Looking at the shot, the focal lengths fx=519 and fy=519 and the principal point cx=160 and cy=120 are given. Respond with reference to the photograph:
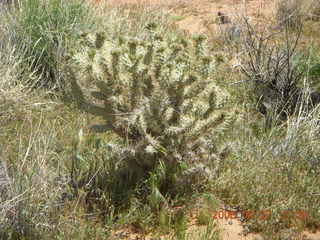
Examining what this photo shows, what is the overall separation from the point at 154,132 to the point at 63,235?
0.91m

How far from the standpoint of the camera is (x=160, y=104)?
3.36 metres

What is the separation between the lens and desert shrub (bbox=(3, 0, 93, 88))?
16.9 ft

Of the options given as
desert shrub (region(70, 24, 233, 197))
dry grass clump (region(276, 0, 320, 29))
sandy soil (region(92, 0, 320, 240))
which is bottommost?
sandy soil (region(92, 0, 320, 240))

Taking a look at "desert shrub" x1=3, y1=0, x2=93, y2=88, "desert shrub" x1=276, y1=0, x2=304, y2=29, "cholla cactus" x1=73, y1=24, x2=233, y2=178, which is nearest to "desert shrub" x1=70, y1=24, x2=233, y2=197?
"cholla cactus" x1=73, y1=24, x2=233, y2=178

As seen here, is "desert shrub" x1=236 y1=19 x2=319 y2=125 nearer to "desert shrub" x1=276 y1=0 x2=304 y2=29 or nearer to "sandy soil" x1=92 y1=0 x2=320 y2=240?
"sandy soil" x1=92 y1=0 x2=320 y2=240

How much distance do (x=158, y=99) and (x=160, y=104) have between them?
0.04 m

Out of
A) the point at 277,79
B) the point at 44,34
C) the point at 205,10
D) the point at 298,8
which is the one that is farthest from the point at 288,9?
the point at 44,34

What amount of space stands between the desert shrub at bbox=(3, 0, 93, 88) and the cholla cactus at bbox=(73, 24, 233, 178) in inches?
68.2

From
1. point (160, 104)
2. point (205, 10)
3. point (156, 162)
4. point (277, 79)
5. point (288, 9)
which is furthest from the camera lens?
point (205, 10)

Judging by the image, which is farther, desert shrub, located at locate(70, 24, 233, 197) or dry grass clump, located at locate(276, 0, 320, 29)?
dry grass clump, located at locate(276, 0, 320, 29)

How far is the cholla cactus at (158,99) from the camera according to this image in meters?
3.35

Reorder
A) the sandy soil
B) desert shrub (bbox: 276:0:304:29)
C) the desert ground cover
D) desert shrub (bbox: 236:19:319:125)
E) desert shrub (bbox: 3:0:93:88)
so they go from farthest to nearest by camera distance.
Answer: the sandy soil, desert shrub (bbox: 276:0:304:29), desert shrub (bbox: 3:0:93:88), desert shrub (bbox: 236:19:319:125), the desert ground cover

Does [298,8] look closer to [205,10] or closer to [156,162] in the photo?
[205,10]

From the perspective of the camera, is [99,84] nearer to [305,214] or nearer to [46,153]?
[46,153]
